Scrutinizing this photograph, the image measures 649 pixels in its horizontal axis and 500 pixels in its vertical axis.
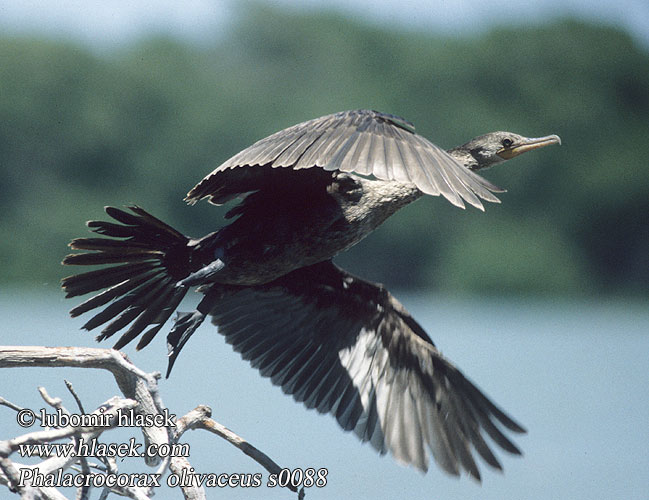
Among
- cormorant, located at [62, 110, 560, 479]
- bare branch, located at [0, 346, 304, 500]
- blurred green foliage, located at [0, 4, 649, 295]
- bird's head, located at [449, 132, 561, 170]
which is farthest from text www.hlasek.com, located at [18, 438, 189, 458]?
blurred green foliage, located at [0, 4, 649, 295]

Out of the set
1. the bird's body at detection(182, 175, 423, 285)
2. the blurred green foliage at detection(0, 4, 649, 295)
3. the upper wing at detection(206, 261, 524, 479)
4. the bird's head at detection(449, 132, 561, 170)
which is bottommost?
the upper wing at detection(206, 261, 524, 479)

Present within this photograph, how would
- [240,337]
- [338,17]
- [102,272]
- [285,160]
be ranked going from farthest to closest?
[338,17] → [240,337] → [102,272] → [285,160]

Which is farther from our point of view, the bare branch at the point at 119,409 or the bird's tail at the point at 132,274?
the bird's tail at the point at 132,274

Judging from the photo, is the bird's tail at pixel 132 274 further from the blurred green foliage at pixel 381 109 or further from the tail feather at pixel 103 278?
the blurred green foliage at pixel 381 109

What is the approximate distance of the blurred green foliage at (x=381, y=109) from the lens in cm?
2233

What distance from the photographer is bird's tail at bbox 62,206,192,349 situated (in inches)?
184

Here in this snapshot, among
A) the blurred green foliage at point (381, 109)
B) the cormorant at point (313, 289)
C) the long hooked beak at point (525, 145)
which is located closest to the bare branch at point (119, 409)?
the cormorant at point (313, 289)

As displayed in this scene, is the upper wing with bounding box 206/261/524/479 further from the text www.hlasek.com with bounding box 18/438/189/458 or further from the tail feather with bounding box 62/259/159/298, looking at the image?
the text www.hlasek.com with bounding box 18/438/189/458

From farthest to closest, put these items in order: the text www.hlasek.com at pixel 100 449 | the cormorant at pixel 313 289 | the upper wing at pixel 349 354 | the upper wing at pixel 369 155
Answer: the upper wing at pixel 349 354 < the cormorant at pixel 313 289 < the upper wing at pixel 369 155 < the text www.hlasek.com at pixel 100 449

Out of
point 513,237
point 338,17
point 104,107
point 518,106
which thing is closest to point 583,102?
point 518,106

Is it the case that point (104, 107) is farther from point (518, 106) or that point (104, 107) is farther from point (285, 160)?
point (285, 160)

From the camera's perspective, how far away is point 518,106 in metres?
26.6

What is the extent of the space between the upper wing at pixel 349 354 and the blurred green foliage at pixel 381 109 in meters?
14.9

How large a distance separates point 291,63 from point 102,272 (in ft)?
77.7
